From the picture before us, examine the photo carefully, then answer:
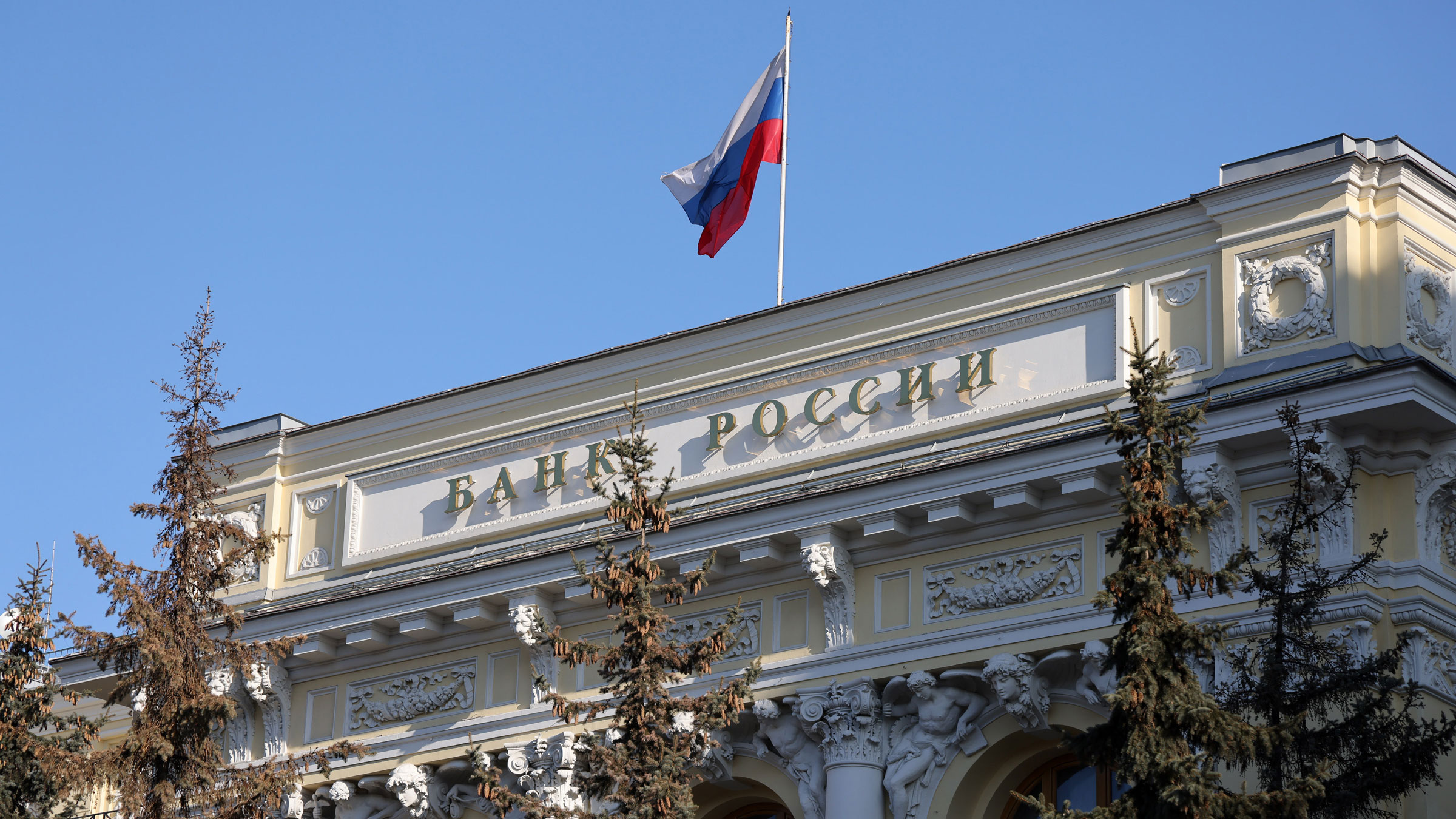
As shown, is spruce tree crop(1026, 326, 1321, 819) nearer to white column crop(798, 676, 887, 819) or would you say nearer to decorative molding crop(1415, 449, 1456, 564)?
decorative molding crop(1415, 449, 1456, 564)

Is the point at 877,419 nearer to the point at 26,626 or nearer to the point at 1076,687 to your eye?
the point at 1076,687

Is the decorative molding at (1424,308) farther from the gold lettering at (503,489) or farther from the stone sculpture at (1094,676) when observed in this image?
the gold lettering at (503,489)

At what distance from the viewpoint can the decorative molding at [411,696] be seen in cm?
2453

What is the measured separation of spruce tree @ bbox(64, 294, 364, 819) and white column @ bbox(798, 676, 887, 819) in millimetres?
4725

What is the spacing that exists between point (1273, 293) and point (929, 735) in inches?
208

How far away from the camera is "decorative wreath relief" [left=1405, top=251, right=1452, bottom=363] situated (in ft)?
67.1

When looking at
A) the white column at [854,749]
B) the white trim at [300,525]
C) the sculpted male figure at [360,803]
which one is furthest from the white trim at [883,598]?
A: the white trim at [300,525]

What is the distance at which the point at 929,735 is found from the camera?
845 inches

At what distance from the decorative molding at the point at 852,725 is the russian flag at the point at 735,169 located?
273 inches

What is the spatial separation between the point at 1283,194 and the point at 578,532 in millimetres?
8257

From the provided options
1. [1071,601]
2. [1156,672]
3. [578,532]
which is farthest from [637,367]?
[1156,672]

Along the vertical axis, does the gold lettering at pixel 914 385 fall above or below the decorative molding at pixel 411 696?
above

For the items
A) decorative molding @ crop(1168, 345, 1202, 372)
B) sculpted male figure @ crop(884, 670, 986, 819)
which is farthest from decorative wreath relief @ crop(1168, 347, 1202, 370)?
sculpted male figure @ crop(884, 670, 986, 819)

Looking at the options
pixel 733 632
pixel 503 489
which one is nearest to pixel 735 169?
pixel 503 489
